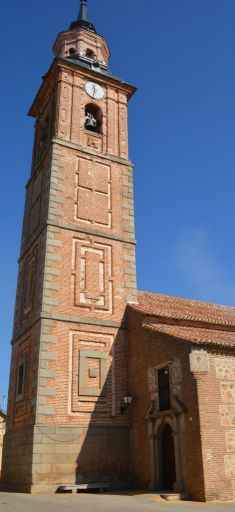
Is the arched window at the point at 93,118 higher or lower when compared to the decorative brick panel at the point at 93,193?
higher

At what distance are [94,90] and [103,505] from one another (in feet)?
64.5

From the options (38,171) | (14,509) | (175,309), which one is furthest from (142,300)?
(14,509)

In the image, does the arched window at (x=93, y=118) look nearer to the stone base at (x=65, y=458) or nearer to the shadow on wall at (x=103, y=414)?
the shadow on wall at (x=103, y=414)

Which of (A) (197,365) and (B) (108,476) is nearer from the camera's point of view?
(A) (197,365)

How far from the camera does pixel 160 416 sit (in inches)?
584

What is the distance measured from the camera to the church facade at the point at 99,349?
13.5m

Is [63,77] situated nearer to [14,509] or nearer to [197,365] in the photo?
[197,365]

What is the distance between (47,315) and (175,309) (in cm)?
577

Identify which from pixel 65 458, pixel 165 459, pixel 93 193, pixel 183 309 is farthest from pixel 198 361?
pixel 93 193

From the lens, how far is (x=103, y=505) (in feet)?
36.3

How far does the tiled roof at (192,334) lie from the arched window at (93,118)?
1085cm

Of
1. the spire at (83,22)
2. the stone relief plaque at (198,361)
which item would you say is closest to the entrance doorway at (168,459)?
the stone relief plaque at (198,361)

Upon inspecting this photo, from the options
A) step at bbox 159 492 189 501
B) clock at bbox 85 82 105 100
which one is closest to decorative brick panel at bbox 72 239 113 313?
step at bbox 159 492 189 501

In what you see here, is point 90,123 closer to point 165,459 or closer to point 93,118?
point 93,118
